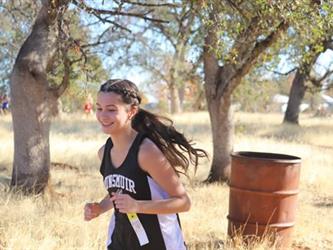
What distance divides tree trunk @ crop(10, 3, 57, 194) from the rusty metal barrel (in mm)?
3546

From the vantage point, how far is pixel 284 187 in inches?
249

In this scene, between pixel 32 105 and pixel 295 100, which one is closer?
pixel 32 105

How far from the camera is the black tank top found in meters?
3.35

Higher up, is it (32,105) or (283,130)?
(32,105)

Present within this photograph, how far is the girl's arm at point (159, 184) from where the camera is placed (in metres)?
3.24

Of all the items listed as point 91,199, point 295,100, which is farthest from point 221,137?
point 295,100

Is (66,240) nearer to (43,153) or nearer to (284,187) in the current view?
(284,187)

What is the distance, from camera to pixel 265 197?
6324 mm

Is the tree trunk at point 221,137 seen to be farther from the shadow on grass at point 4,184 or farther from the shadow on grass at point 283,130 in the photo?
the shadow on grass at point 283,130

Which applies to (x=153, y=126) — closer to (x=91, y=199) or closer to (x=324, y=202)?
(x=91, y=199)

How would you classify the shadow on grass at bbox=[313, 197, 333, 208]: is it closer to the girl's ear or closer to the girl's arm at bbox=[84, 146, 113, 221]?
the girl's arm at bbox=[84, 146, 113, 221]

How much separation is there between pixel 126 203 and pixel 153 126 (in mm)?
593

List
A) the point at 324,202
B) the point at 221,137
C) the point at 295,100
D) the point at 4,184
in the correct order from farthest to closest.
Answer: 1. the point at 295,100
2. the point at 221,137
3. the point at 324,202
4. the point at 4,184

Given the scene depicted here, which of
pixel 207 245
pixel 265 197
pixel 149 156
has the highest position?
pixel 149 156
